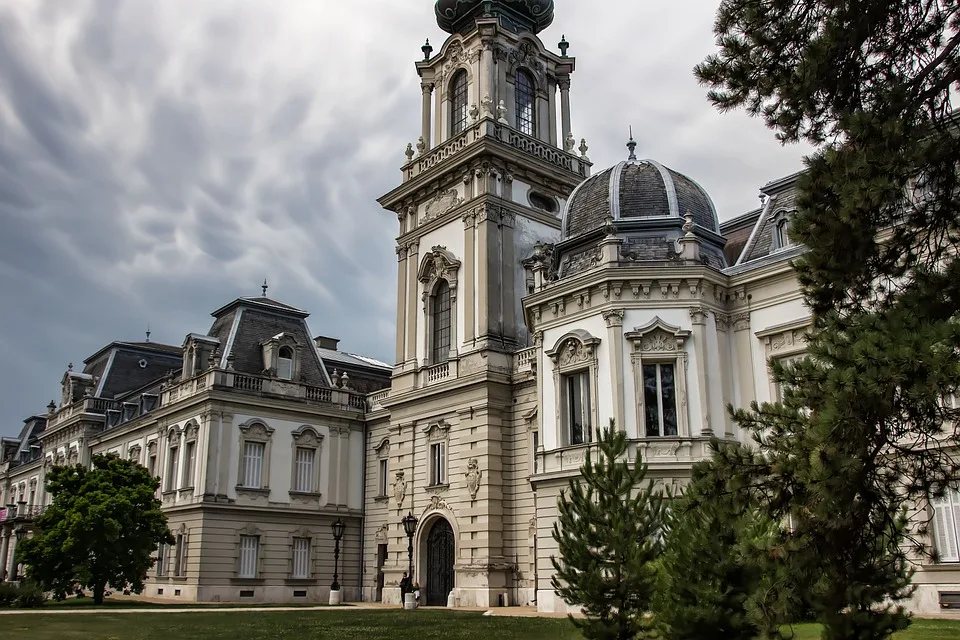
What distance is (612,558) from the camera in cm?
1339

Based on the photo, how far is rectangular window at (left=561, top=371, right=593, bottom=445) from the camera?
998 inches

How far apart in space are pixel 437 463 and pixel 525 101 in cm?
1645

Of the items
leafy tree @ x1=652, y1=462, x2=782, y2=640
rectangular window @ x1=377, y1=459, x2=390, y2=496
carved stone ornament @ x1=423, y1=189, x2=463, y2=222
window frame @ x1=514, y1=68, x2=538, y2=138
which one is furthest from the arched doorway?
leafy tree @ x1=652, y1=462, x2=782, y2=640

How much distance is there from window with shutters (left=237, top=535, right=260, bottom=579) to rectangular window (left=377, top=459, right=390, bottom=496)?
19.0 feet

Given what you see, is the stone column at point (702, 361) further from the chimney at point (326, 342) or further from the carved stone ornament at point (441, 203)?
the chimney at point (326, 342)

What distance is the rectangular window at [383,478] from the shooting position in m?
41.2

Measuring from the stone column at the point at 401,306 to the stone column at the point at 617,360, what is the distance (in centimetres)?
1447

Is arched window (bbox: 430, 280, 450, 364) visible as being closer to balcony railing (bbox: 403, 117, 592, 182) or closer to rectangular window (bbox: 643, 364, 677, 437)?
balcony railing (bbox: 403, 117, 592, 182)

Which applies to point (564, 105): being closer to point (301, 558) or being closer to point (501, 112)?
point (501, 112)

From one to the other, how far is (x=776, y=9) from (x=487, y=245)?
983 inches

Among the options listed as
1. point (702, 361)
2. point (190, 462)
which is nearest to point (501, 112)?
point (702, 361)

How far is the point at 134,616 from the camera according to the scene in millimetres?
25484

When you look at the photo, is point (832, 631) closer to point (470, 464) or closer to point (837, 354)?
point (837, 354)

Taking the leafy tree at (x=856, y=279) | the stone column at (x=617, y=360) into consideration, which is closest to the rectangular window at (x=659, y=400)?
the stone column at (x=617, y=360)
